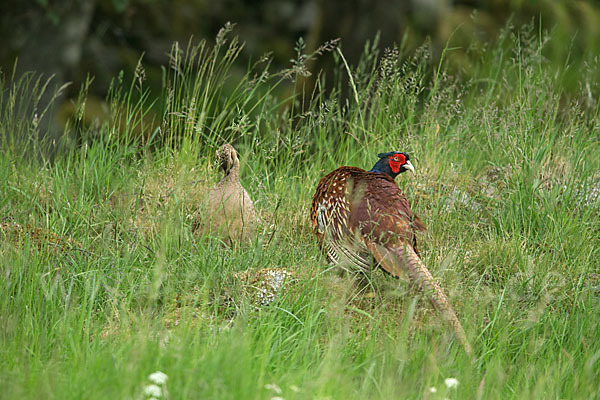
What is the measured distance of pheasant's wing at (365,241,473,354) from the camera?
9.48 ft

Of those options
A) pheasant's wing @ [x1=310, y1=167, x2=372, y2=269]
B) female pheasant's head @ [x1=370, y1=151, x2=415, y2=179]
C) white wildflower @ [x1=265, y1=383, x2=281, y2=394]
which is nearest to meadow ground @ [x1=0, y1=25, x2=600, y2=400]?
white wildflower @ [x1=265, y1=383, x2=281, y2=394]

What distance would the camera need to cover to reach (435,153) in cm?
436

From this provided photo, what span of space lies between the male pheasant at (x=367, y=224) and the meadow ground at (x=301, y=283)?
11cm

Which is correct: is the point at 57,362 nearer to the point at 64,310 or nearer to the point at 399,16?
the point at 64,310

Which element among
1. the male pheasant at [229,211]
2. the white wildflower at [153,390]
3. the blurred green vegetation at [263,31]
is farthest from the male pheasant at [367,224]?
the blurred green vegetation at [263,31]

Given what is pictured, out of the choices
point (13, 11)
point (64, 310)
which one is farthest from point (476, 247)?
point (13, 11)

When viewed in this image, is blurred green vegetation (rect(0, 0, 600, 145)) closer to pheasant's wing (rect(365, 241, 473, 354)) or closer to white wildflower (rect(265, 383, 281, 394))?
pheasant's wing (rect(365, 241, 473, 354))

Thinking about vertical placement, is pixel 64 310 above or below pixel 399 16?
below

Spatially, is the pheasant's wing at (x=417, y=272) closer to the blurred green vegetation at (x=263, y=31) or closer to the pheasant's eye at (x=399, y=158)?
the pheasant's eye at (x=399, y=158)

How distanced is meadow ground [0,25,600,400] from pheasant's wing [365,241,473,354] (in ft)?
0.17

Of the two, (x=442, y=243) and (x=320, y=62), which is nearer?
(x=442, y=243)

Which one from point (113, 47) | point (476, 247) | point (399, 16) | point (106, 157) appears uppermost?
point (399, 16)

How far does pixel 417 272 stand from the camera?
3.12 m

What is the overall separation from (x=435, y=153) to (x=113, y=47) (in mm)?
6503
